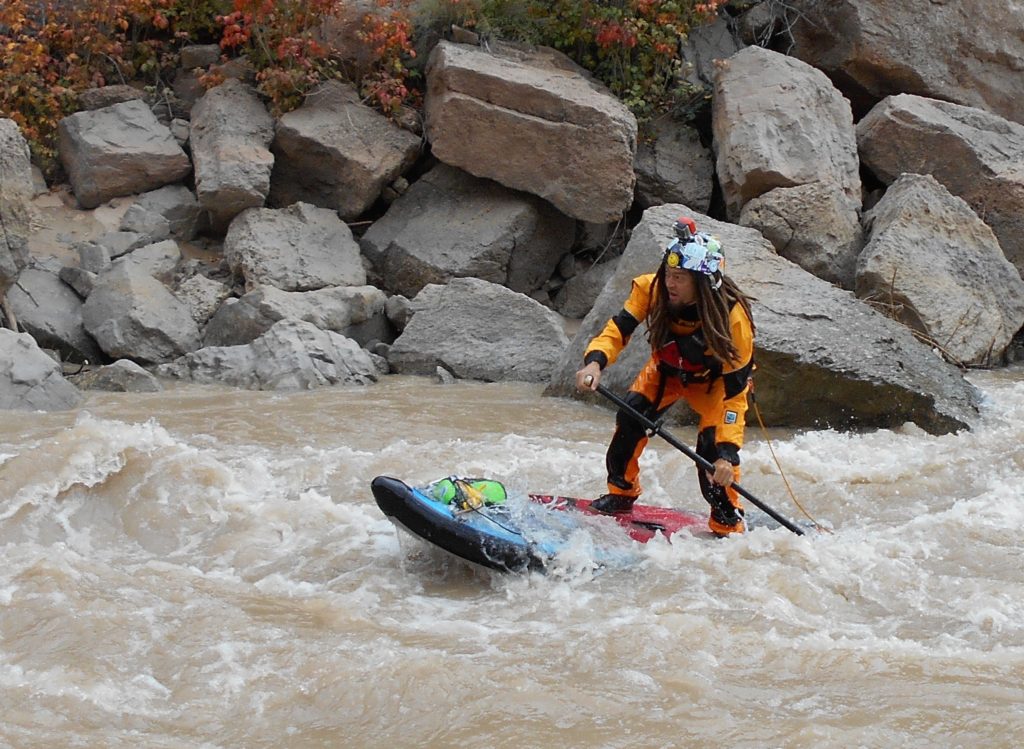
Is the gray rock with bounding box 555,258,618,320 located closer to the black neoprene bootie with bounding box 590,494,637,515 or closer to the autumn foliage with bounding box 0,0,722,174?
the autumn foliage with bounding box 0,0,722,174

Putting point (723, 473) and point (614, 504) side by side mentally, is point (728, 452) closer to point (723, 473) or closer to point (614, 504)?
point (723, 473)

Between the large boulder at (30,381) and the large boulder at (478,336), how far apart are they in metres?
2.47

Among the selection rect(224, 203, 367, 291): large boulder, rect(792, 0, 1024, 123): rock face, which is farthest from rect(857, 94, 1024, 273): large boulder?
rect(224, 203, 367, 291): large boulder

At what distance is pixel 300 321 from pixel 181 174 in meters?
2.74

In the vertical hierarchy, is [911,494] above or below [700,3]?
below

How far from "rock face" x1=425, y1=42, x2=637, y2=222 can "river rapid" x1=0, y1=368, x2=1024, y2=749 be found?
3.89 m

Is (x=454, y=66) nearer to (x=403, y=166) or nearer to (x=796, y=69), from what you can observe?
(x=403, y=166)

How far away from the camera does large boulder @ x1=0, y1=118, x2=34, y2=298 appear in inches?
305

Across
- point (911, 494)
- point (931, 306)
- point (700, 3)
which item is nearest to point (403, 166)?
point (700, 3)

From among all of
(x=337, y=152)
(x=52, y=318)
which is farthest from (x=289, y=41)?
(x=52, y=318)

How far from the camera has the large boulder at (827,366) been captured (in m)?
7.20

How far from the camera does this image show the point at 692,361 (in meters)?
4.89

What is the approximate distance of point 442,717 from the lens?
333cm

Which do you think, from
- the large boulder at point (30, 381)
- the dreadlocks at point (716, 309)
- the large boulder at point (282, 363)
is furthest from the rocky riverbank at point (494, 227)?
the dreadlocks at point (716, 309)
